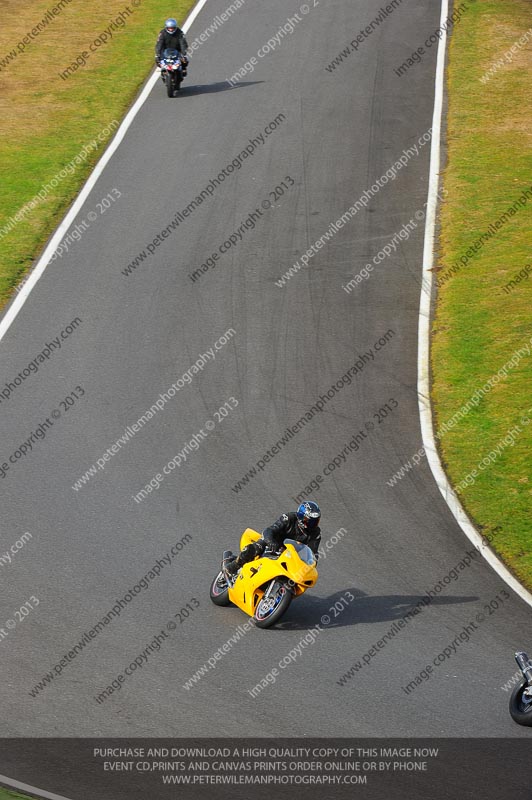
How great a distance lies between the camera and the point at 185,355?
746 inches

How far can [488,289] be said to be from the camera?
21.4m

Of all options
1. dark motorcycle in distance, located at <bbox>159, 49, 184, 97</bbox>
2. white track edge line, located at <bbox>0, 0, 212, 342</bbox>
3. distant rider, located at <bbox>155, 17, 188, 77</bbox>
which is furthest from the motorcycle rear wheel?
distant rider, located at <bbox>155, 17, 188, 77</bbox>

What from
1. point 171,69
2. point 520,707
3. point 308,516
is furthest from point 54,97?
point 520,707

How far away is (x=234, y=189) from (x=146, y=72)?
8.72m

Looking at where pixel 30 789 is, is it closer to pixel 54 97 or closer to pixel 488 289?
pixel 488 289

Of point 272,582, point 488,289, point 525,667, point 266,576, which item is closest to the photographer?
point 525,667

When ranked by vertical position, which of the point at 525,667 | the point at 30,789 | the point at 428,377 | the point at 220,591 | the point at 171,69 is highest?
the point at 171,69

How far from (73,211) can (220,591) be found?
43.9 ft

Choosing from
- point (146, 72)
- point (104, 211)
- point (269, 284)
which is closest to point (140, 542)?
point (269, 284)

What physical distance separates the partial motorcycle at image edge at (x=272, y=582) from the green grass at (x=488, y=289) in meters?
3.45

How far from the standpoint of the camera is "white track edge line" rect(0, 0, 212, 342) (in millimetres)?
20438

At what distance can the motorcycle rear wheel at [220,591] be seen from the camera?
13.1m

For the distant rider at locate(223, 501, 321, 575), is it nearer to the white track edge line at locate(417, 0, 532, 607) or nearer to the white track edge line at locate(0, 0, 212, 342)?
the white track edge line at locate(417, 0, 532, 607)

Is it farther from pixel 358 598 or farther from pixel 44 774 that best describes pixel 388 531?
pixel 44 774
